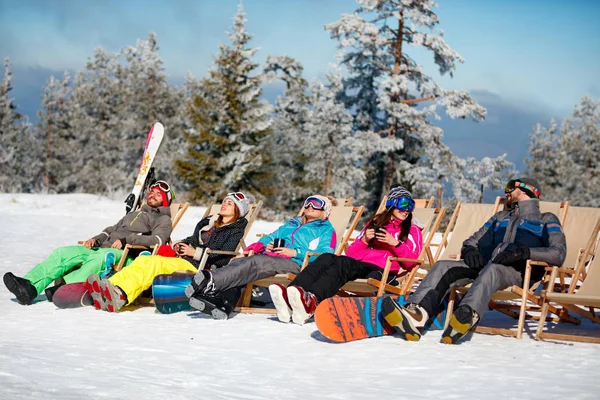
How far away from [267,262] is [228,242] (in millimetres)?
645

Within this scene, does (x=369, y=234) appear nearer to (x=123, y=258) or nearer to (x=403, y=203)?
(x=403, y=203)

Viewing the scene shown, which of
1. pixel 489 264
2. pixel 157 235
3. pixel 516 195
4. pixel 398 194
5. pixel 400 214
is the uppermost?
pixel 516 195

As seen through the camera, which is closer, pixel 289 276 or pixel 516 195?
pixel 516 195

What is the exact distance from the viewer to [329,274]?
4762 mm

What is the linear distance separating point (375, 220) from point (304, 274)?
3.11 ft

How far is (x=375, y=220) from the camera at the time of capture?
542 centimetres

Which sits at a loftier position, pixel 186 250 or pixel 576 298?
pixel 576 298

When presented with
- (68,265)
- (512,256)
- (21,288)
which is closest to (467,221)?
(512,256)

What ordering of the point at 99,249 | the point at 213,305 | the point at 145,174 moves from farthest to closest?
1. the point at 145,174
2. the point at 99,249
3. the point at 213,305

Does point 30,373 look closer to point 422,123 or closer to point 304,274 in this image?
point 304,274

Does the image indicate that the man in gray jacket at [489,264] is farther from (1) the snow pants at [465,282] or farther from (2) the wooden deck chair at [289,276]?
(2) the wooden deck chair at [289,276]

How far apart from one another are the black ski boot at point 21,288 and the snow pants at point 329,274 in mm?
2053

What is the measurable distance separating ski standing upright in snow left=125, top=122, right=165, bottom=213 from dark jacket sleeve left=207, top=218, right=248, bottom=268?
6.30 ft

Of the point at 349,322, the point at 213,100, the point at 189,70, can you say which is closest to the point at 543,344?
the point at 349,322
